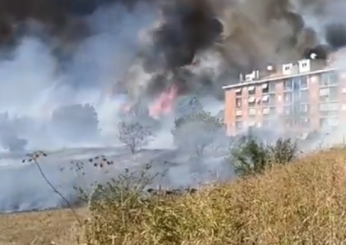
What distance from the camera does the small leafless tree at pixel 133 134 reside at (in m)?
4.72

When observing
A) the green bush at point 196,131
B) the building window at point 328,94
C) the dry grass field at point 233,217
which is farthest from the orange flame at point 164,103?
the dry grass field at point 233,217

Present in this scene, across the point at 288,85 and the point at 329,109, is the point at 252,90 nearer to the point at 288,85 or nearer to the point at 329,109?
the point at 288,85

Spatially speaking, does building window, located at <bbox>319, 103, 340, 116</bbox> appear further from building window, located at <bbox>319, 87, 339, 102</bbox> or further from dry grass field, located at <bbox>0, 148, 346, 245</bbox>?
dry grass field, located at <bbox>0, 148, 346, 245</bbox>

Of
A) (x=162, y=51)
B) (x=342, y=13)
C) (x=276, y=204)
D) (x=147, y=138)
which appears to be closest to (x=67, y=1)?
(x=162, y=51)

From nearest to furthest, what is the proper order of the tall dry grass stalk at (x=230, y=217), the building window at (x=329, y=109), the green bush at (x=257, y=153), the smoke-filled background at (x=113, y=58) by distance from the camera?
the tall dry grass stalk at (x=230, y=217) → the green bush at (x=257, y=153) → the smoke-filled background at (x=113, y=58) → the building window at (x=329, y=109)

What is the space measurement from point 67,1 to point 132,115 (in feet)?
3.43

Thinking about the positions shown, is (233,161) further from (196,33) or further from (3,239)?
(3,239)

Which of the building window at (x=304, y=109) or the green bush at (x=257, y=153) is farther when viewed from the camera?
the building window at (x=304, y=109)

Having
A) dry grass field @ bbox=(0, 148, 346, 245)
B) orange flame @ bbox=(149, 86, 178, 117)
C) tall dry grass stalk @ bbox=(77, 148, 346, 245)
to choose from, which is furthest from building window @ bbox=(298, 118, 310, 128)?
tall dry grass stalk @ bbox=(77, 148, 346, 245)

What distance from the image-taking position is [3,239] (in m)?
3.65

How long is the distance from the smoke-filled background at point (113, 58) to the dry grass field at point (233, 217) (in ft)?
5.53

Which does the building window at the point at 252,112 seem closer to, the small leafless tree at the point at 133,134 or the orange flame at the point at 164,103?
the orange flame at the point at 164,103

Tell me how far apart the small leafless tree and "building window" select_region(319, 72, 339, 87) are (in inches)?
57.9

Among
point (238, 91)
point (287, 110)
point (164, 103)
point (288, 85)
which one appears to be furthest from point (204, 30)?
point (287, 110)
